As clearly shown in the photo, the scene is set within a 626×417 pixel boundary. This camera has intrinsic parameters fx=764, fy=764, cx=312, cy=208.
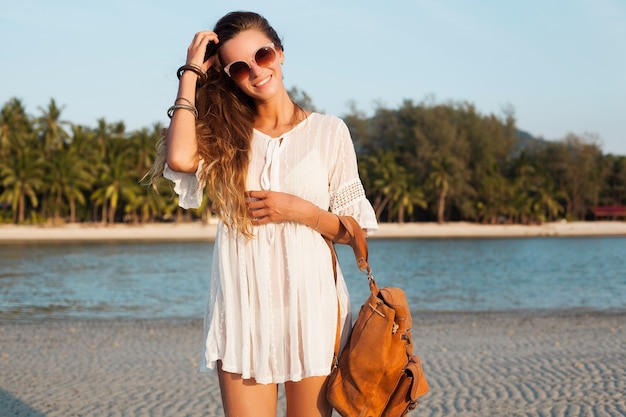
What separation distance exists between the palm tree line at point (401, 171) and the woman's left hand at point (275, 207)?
51.9 meters

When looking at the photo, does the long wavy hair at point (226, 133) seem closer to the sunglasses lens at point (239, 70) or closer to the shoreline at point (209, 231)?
the sunglasses lens at point (239, 70)

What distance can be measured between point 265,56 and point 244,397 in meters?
1.11

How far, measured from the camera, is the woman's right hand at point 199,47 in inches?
99.3

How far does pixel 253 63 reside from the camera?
2.52 metres

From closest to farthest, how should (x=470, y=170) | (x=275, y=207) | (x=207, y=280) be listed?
(x=275, y=207), (x=207, y=280), (x=470, y=170)

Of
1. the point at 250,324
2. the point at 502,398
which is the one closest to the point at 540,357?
the point at 502,398

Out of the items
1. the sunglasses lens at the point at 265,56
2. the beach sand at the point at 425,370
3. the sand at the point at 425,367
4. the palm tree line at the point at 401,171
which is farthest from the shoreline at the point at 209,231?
the sunglasses lens at the point at 265,56

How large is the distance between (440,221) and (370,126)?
13566 mm

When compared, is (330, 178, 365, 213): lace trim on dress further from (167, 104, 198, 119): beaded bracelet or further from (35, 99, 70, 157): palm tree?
(35, 99, 70, 157): palm tree

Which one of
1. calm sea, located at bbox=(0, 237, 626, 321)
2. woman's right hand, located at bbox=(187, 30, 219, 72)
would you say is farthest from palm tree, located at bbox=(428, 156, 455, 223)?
woman's right hand, located at bbox=(187, 30, 219, 72)

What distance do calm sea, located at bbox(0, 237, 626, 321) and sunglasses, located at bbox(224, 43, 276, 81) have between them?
13.8 metres

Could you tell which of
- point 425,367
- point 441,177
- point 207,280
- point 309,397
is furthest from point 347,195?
point 441,177

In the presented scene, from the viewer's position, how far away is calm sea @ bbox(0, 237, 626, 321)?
18.0m

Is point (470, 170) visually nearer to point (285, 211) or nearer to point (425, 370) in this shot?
point (425, 370)
